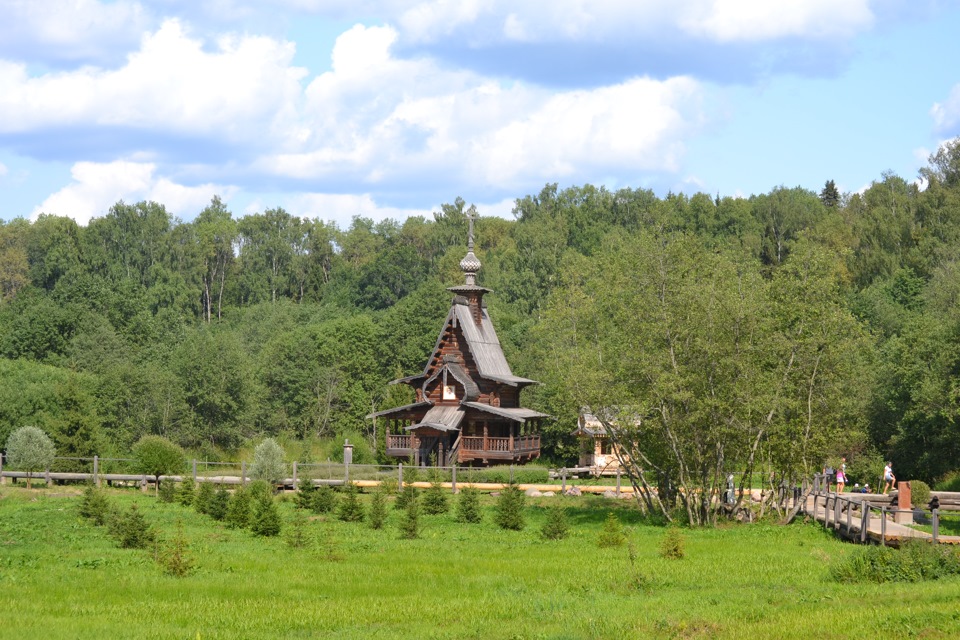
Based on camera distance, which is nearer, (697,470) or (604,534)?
(604,534)

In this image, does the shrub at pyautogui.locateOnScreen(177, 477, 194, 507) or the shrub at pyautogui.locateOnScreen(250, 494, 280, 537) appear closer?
the shrub at pyautogui.locateOnScreen(250, 494, 280, 537)

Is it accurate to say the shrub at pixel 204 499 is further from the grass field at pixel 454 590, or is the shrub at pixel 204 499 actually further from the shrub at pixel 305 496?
the grass field at pixel 454 590

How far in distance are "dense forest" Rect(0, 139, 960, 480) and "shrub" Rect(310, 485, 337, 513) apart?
25.4 feet

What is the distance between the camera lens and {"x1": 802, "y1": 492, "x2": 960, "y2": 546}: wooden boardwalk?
24484 millimetres

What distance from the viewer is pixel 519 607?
1797 centimetres

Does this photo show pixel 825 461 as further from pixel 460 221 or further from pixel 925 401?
pixel 460 221

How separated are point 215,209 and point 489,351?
7867cm

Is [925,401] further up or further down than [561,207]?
further down

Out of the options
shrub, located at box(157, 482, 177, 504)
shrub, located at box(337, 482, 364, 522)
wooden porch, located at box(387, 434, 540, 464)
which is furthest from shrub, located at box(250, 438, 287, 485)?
shrub, located at box(337, 482, 364, 522)

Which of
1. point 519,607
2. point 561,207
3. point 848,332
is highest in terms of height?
point 561,207

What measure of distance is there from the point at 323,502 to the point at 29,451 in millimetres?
17327

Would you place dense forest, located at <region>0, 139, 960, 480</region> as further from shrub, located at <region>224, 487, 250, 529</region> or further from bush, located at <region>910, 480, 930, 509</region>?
shrub, located at <region>224, 487, 250, 529</region>

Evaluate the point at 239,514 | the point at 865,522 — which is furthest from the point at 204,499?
the point at 865,522

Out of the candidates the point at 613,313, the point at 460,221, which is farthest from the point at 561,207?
the point at 613,313
